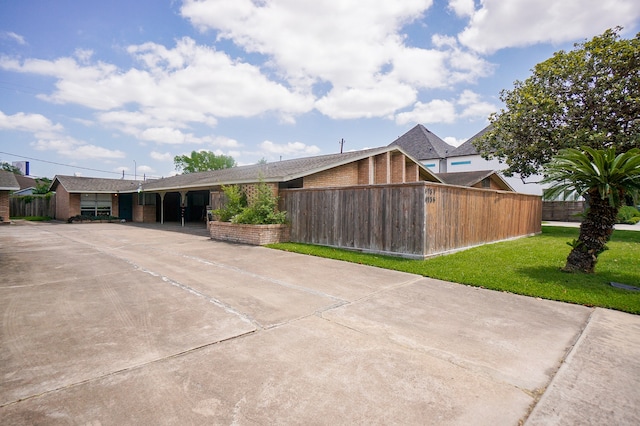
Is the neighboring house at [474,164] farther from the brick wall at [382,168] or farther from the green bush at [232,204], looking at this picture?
the green bush at [232,204]

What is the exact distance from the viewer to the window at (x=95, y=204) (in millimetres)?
23938

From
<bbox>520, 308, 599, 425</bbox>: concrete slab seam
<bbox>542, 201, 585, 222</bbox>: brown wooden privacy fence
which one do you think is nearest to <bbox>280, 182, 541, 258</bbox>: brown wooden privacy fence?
<bbox>520, 308, 599, 425</bbox>: concrete slab seam

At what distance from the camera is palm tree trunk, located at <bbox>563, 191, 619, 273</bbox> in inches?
247

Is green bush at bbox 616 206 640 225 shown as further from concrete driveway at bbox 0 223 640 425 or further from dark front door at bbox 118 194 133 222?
dark front door at bbox 118 194 133 222

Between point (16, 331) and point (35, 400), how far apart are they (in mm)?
1806

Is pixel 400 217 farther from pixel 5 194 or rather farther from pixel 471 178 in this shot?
pixel 5 194

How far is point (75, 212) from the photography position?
2350 centimetres

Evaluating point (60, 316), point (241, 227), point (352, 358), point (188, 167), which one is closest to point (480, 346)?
point (352, 358)

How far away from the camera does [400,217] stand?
8.36 m

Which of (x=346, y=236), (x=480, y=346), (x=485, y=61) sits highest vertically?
(x=485, y=61)

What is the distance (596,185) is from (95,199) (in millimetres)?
28979

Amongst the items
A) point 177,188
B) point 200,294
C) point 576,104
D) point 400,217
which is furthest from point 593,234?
point 177,188

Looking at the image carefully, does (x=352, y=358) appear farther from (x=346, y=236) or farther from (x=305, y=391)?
(x=346, y=236)

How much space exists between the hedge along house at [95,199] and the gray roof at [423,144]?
84.2ft
